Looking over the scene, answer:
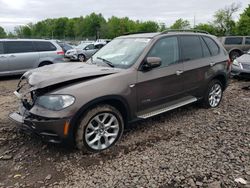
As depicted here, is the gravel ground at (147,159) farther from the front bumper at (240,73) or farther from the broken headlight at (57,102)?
the front bumper at (240,73)

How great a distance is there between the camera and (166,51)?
182 inches

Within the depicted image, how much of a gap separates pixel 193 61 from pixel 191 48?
27 centimetres

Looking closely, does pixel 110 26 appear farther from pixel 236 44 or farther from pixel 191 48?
pixel 191 48

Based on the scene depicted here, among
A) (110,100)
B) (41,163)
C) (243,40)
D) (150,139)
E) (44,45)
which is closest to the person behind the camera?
(41,163)

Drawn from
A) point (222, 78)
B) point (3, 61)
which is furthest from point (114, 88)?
point (3, 61)

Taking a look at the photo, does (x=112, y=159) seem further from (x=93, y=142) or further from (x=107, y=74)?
(x=107, y=74)

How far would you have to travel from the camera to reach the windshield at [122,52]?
424cm

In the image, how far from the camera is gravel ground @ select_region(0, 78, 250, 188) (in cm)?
313

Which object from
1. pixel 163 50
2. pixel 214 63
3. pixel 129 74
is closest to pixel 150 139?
pixel 129 74

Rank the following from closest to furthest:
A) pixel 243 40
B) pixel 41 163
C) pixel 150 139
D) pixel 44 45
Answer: pixel 41 163 < pixel 150 139 < pixel 44 45 < pixel 243 40

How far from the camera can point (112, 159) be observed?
3.61 meters

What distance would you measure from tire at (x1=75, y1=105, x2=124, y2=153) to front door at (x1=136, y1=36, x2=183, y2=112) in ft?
1.64

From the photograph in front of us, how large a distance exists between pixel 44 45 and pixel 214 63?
755 cm

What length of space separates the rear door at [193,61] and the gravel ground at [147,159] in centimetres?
72
